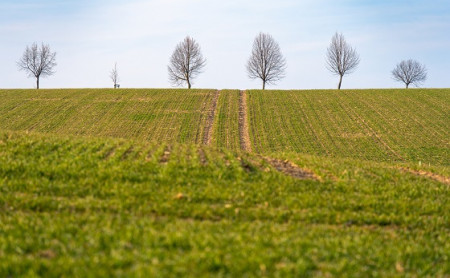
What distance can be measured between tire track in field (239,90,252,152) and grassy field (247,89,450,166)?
0.82m

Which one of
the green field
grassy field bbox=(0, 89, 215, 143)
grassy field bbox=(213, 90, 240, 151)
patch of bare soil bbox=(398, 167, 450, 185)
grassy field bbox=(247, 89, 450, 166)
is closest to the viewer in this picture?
the green field

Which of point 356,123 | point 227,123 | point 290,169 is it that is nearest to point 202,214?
point 290,169

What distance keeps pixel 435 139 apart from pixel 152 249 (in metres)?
44.6

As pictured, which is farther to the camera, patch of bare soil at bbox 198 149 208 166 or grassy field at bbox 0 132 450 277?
patch of bare soil at bbox 198 149 208 166

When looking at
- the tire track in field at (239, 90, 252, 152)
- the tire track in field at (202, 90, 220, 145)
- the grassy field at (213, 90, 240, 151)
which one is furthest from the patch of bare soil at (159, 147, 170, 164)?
the tire track in field at (202, 90, 220, 145)

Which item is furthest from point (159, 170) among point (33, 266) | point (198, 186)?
point (33, 266)

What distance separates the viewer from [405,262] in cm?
952

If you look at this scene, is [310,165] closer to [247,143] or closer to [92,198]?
[92,198]

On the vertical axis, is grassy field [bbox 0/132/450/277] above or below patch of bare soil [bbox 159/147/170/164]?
below

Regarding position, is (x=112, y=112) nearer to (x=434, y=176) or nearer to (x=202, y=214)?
(x=434, y=176)

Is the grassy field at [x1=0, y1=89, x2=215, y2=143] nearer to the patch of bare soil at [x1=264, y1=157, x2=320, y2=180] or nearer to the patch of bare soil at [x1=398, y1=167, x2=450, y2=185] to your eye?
the patch of bare soil at [x1=264, y1=157, x2=320, y2=180]

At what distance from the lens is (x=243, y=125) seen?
52.3m

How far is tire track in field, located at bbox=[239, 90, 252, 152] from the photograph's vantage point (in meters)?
43.4

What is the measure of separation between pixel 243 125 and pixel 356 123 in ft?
45.7
